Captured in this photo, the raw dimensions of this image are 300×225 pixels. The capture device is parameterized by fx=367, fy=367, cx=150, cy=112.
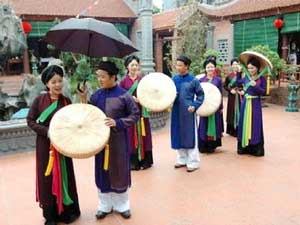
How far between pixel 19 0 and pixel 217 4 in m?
8.48

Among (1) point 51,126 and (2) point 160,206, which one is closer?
(1) point 51,126

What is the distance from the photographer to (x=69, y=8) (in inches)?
659

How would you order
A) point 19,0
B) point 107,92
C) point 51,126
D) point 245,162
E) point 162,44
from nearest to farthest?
point 51,126, point 107,92, point 245,162, point 19,0, point 162,44

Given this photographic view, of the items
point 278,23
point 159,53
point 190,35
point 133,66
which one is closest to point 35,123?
point 133,66

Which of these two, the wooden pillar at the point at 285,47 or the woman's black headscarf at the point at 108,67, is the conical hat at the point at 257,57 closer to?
the woman's black headscarf at the point at 108,67

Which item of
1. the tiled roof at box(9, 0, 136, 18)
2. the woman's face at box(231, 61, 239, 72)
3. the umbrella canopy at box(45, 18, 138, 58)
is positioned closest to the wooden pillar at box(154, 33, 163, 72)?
the tiled roof at box(9, 0, 136, 18)

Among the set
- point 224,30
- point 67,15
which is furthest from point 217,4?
point 67,15

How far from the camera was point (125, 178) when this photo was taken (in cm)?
325

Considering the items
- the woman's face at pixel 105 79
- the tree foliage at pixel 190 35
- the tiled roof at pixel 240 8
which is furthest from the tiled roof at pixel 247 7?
the woman's face at pixel 105 79

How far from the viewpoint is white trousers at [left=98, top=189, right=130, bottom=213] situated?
3.35 meters

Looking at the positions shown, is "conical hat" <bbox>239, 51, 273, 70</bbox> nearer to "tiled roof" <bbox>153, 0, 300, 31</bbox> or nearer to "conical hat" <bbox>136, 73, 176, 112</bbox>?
"conical hat" <bbox>136, 73, 176, 112</bbox>

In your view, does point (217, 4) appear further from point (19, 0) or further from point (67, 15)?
point (19, 0)

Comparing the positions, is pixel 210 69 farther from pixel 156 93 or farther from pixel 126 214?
pixel 126 214

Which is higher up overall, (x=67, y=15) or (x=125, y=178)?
(x=67, y=15)
